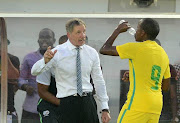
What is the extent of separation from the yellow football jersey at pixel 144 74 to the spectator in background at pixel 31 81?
1.95 meters

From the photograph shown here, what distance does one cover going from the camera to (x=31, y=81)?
6738 millimetres

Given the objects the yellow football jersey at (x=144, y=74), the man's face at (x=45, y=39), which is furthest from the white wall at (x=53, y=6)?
the yellow football jersey at (x=144, y=74)

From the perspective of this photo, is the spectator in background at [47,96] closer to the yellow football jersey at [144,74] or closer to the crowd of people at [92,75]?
the crowd of people at [92,75]

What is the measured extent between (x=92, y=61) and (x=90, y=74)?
0.67 ft

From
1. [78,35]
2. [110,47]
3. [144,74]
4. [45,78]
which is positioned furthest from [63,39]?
[144,74]

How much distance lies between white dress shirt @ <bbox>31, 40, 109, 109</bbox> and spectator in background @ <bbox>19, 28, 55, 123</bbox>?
1.37 m

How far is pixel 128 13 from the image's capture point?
6445 mm

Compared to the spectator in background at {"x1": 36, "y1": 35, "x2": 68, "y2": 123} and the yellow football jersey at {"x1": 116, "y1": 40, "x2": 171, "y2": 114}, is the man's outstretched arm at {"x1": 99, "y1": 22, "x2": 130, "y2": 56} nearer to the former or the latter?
the yellow football jersey at {"x1": 116, "y1": 40, "x2": 171, "y2": 114}

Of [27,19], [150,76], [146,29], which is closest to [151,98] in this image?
[150,76]

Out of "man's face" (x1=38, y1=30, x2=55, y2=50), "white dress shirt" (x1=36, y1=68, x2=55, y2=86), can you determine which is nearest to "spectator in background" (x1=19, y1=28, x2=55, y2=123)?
"man's face" (x1=38, y1=30, x2=55, y2=50)

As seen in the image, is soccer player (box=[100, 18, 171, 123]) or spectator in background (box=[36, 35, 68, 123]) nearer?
soccer player (box=[100, 18, 171, 123])

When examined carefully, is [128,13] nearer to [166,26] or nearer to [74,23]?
[166,26]

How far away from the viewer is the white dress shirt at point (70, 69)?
5.18 meters

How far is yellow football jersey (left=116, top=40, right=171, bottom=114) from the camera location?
4.89m
